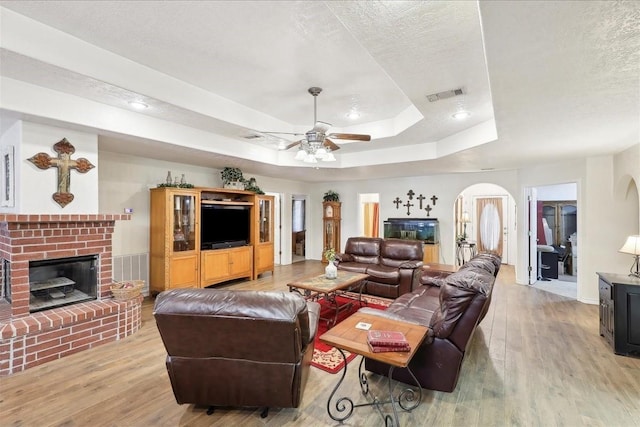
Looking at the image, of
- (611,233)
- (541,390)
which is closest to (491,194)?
(611,233)

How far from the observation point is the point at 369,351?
1.85 metres

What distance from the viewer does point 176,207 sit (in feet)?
16.5

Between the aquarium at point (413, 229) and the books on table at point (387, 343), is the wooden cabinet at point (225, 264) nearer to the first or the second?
the aquarium at point (413, 229)

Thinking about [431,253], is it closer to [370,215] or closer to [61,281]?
[370,215]

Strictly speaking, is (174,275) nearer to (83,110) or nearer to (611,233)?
(83,110)

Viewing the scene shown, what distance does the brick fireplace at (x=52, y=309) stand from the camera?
108 inches

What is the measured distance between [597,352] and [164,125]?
5.55m

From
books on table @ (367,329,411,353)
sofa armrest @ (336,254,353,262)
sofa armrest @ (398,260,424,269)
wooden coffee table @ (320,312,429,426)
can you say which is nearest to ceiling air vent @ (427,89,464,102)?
wooden coffee table @ (320,312,429,426)

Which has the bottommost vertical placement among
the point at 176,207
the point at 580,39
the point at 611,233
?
the point at 611,233

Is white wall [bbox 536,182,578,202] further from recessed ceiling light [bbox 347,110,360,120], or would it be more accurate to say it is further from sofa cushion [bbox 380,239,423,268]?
recessed ceiling light [bbox 347,110,360,120]

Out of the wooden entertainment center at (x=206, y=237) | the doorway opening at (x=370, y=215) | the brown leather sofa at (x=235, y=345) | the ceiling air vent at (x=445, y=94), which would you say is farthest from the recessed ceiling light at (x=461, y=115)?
the doorway opening at (x=370, y=215)

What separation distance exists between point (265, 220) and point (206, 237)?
152cm

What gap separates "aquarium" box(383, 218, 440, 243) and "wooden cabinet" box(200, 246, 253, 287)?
141 inches

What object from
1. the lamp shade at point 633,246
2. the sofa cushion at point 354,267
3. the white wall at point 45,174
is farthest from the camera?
the sofa cushion at point 354,267
